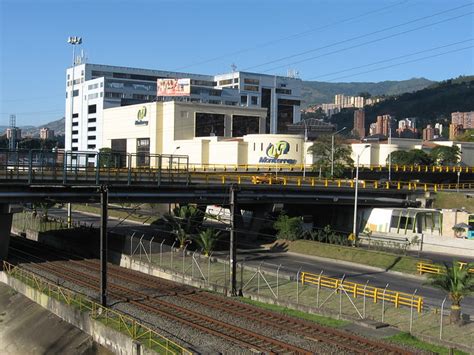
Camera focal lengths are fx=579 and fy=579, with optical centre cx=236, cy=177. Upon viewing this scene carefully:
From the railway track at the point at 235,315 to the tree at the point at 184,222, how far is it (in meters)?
11.8

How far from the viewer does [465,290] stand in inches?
1083

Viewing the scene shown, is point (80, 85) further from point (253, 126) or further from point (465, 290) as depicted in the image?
point (465, 290)

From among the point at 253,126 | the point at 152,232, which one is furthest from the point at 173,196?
the point at 253,126

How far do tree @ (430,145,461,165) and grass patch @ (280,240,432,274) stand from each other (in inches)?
2538

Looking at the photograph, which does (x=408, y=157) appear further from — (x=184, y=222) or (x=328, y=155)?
(x=184, y=222)

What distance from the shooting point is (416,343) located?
24.9 metres

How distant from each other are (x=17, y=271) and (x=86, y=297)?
11.0m

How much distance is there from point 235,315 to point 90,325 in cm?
730

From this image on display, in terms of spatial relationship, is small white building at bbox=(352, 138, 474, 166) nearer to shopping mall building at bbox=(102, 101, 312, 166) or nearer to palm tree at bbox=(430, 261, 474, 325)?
shopping mall building at bbox=(102, 101, 312, 166)

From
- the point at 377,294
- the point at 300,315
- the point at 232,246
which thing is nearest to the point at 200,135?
the point at 232,246

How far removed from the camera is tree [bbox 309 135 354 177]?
91.7 m

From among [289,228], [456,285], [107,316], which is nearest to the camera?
[456,285]

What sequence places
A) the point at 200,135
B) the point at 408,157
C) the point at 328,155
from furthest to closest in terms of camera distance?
the point at 200,135
the point at 408,157
the point at 328,155

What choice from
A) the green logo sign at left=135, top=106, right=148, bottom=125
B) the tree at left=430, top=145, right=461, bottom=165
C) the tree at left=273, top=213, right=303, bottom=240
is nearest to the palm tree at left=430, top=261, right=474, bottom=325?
the tree at left=273, top=213, right=303, bottom=240
